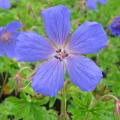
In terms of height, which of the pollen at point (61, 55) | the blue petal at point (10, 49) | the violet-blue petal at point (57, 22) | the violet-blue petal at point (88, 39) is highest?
the blue petal at point (10, 49)

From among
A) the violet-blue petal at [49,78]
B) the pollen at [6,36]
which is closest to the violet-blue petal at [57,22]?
the violet-blue petal at [49,78]

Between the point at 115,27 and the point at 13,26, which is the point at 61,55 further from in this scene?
the point at 115,27

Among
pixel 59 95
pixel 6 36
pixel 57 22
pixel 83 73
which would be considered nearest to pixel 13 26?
pixel 6 36

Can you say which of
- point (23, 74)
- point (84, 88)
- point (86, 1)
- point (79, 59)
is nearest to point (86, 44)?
point (79, 59)

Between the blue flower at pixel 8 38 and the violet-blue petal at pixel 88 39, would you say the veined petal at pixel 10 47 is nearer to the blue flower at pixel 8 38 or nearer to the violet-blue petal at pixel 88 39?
the blue flower at pixel 8 38

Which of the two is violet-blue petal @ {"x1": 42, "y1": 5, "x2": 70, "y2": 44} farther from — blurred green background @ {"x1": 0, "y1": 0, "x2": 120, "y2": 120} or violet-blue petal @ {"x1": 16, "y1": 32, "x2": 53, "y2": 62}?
blurred green background @ {"x1": 0, "y1": 0, "x2": 120, "y2": 120}

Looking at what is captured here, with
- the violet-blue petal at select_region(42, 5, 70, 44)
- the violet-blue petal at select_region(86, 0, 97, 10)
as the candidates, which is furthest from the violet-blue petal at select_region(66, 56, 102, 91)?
the violet-blue petal at select_region(86, 0, 97, 10)

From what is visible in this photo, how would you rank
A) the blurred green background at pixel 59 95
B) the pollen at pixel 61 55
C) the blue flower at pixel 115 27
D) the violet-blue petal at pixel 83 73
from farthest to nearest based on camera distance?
the blue flower at pixel 115 27 → the blurred green background at pixel 59 95 → the pollen at pixel 61 55 → the violet-blue petal at pixel 83 73
